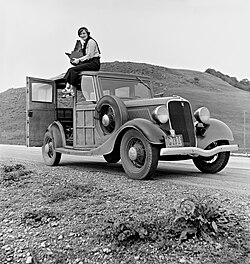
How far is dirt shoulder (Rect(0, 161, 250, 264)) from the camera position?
2340 millimetres

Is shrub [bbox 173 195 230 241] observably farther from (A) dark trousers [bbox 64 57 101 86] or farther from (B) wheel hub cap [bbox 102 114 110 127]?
(A) dark trousers [bbox 64 57 101 86]

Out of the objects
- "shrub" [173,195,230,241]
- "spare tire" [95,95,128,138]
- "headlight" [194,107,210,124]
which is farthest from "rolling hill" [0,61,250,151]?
→ "shrub" [173,195,230,241]

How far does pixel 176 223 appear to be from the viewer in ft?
8.34

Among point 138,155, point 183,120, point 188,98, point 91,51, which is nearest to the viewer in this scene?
point 138,155

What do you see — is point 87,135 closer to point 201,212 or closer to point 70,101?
point 70,101

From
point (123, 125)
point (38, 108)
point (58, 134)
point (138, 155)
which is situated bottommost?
point (138, 155)

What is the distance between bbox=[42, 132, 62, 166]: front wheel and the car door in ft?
0.46

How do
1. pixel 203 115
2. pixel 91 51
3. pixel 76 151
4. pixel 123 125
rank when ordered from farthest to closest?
1. pixel 76 151
2. pixel 91 51
3. pixel 203 115
4. pixel 123 125

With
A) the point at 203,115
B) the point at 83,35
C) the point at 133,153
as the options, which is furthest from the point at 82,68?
the point at 203,115

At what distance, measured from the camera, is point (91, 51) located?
555 centimetres

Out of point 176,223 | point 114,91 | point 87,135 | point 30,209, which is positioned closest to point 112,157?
point 87,135

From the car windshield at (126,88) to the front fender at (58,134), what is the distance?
1.04 meters

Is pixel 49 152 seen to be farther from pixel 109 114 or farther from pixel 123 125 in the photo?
pixel 123 125

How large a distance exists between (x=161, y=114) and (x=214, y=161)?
128 cm
